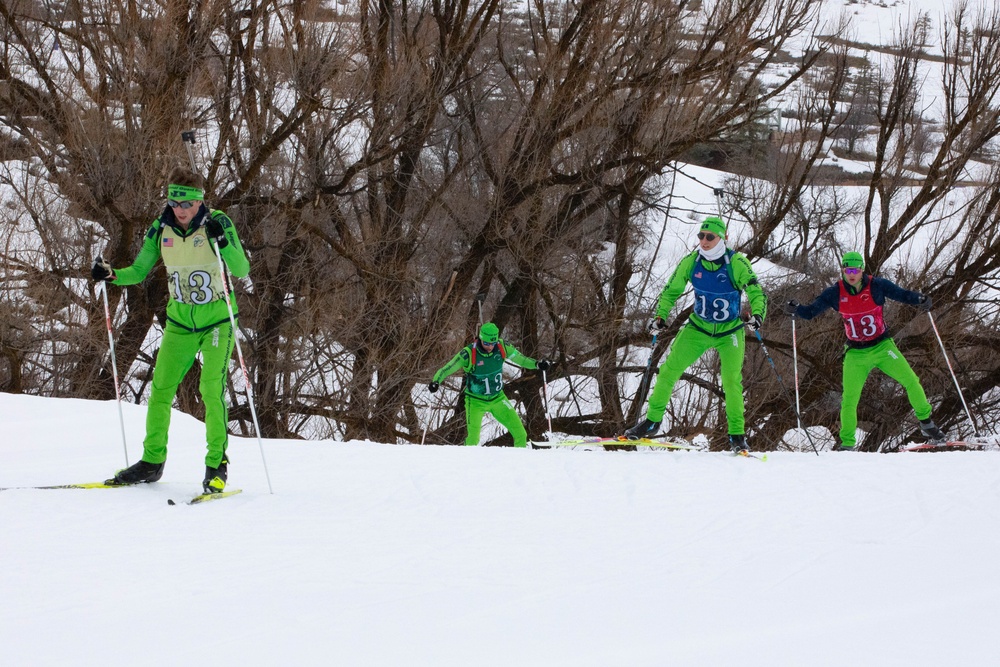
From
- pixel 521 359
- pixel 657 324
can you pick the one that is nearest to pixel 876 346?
pixel 657 324

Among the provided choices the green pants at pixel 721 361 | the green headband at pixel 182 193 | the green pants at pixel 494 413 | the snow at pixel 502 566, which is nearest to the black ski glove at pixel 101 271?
the green headband at pixel 182 193

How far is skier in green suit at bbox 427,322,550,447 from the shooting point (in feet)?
35.2

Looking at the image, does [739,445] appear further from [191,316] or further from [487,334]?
[191,316]

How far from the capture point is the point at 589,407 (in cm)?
2155

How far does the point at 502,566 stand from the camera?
4.00 meters

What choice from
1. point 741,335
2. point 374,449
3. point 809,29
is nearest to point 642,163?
point 809,29

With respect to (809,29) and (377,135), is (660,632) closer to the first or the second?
(377,135)

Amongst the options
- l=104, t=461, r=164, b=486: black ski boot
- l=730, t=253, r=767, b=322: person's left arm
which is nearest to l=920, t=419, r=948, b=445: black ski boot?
l=730, t=253, r=767, b=322: person's left arm

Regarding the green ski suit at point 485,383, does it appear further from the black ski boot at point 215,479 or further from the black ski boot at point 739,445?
the black ski boot at point 215,479

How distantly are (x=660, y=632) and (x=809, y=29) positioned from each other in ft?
54.2

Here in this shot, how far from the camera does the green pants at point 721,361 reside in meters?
7.75

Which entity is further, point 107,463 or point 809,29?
point 809,29

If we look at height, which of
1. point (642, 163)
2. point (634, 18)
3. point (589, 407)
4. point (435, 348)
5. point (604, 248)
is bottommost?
point (589, 407)

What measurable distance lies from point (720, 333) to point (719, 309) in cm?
21
